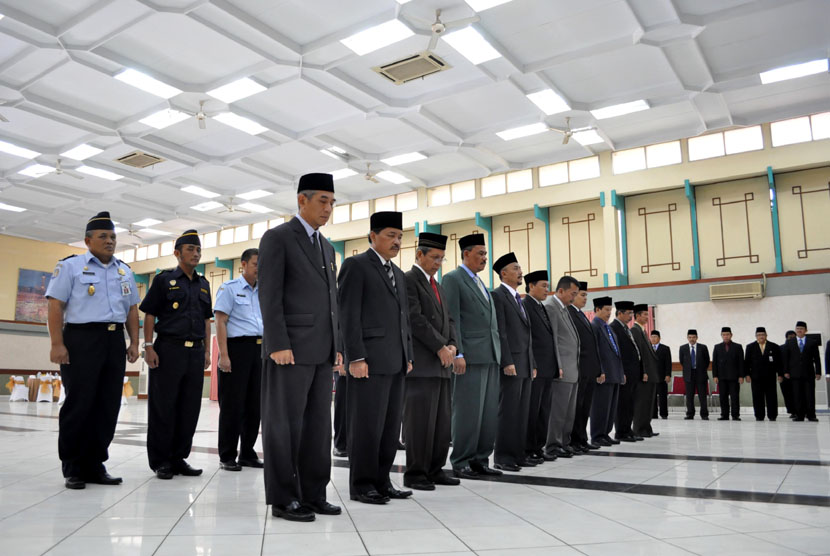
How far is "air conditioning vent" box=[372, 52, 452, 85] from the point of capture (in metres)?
10.4

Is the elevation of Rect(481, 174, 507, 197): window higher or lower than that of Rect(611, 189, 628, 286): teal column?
higher

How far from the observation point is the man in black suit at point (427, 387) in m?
3.78

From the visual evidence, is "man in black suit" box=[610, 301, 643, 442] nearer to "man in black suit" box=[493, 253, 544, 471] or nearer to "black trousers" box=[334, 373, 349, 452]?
"man in black suit" box=[493, 253, 544, 471]

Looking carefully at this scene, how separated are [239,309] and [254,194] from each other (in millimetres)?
14543

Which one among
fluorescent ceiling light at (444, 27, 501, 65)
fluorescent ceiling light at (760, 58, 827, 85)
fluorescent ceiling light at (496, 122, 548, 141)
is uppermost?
fluorescent ceiling light at (760, 58, 827, 85)

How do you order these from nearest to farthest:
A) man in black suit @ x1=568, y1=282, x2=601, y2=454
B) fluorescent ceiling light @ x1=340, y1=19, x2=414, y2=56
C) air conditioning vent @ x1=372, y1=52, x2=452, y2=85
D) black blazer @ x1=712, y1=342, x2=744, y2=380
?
man in black suit @ x1=568, y1=282, x2=601, y2=454
fluorescent ceiling light @ x1=340, y1=19, x2=414, y2=56
air conditioning vent @ x1=372, y1=52, x2=452, y2=85
black blazer @ x1=712, y1=342, x2=744, y2=380

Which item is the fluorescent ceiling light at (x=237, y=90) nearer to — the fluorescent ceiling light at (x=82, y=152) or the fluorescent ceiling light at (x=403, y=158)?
the fluorescent ceiling light at (x=82, y=152)

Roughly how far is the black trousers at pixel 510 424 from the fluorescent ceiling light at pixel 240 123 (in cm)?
1006

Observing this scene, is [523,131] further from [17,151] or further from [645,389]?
[17,151]

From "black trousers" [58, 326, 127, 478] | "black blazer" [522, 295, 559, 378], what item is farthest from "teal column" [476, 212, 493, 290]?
"black trousers" [58, 326, 127, 478]

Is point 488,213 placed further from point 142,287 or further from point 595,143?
point 142,287

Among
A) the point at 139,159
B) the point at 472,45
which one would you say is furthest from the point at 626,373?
the point at 139,159

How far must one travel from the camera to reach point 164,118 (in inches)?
519

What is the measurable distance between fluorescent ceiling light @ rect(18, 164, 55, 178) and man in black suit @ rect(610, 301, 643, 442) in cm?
1474
